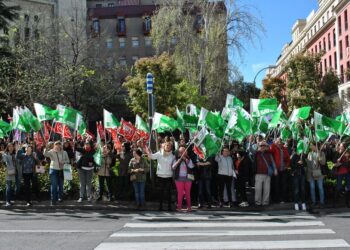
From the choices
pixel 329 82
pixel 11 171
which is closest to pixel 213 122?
pixel 11 171

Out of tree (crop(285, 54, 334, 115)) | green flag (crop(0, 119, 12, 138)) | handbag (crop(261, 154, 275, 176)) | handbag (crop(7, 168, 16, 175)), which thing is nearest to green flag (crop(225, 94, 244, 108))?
handbag (crop(261, 154, 275, 176))

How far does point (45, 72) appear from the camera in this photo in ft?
108

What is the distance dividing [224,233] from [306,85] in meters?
36.5

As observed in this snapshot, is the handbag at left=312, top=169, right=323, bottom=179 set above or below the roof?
below

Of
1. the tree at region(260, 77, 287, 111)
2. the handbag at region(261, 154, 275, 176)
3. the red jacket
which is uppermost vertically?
the tree at region(260, 77, 287, 111)

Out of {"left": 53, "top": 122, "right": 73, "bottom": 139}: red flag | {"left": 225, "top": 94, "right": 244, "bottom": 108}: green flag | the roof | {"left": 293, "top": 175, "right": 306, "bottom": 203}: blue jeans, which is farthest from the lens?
the roof

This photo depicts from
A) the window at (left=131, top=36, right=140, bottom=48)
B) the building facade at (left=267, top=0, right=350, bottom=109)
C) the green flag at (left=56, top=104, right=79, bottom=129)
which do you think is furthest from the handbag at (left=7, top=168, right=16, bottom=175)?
the window at (left=131, top=36, right=140, bottom=48)

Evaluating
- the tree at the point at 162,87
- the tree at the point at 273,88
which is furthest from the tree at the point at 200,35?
the tree at the point at 273,88

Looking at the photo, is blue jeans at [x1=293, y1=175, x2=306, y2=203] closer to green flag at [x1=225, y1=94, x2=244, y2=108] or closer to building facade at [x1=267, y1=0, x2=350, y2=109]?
green flag at [x1=225, y1=94, x2=244, y2=108]

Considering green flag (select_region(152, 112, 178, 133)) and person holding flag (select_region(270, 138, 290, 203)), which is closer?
person holding flag (select_region(270, 138, 290, 203))

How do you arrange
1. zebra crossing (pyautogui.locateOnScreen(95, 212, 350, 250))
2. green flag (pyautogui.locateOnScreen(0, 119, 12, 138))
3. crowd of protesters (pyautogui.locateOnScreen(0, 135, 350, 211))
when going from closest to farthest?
zebra crossing (pyautogui.locateOnScreen(95, 212, 350, 250))
crowd of protesters (pyautogui.locateOnScreen(0, 135, 350, 211))
green flag (pyautogui.locateOnScreen(0, 119, 12, 138))

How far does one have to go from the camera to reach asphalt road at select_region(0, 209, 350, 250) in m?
8.43

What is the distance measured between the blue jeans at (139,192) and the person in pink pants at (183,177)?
3.07ft

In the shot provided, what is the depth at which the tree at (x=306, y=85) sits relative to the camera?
4361 cm
